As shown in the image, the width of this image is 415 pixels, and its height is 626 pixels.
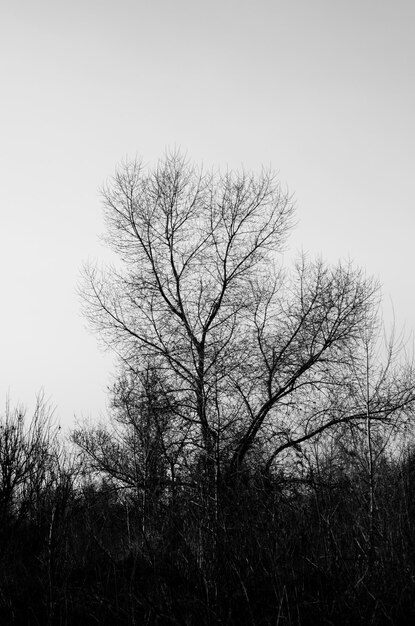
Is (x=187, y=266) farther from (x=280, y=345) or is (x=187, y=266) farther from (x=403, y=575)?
(x=403, y=575)

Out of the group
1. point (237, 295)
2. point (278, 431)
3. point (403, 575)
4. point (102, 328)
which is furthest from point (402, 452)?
point (102, 328)

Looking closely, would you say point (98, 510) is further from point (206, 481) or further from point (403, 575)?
point (403, 575)

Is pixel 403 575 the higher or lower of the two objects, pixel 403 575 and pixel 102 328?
the lower

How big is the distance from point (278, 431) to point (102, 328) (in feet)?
20.5

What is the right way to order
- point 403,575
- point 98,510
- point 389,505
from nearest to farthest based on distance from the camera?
point 403,575 → point 389,505 → point 98,510

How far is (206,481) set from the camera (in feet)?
32.1

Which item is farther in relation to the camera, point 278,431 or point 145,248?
point 145,248

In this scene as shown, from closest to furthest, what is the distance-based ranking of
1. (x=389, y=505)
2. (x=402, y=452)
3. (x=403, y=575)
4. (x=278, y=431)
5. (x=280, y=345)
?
(x=403, y=575) < (x=389, y=505) < (x=402, y=452) < (x=278, y=431) < (x=280, y=345)

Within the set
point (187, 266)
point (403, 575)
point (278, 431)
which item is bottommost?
point (403, 575)

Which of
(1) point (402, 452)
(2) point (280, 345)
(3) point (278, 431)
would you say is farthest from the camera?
(2) point (280, 345)

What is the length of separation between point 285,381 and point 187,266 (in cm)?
476

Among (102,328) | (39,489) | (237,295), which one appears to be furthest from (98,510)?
(237,295)

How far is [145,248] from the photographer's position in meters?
19.1

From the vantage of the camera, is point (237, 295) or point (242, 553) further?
point (237, 295)
